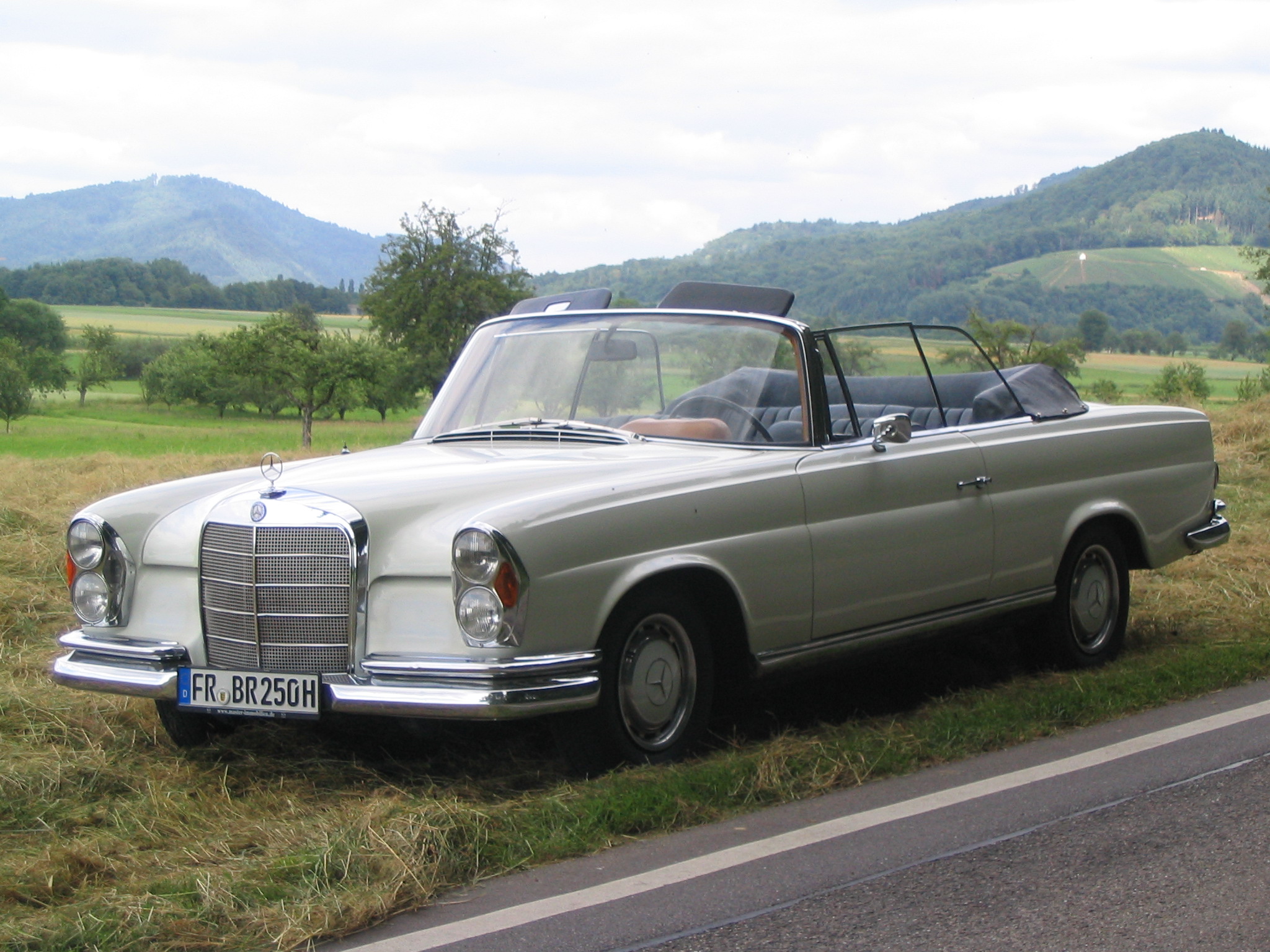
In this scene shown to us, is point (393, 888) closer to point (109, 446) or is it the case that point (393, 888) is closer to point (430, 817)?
point (430, 817)

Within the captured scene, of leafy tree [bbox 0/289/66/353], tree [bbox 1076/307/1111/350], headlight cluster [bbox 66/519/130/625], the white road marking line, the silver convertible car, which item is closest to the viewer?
the white road marking line

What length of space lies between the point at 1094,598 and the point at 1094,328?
10890cm

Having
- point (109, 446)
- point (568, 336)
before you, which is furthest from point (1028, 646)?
point (109, 446)

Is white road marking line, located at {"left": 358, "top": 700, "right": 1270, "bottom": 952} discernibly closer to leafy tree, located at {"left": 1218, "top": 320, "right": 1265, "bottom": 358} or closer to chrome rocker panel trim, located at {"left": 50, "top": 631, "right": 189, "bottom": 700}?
chrome rocker panel trim, located at {"left": 50, "top": 631, "right": 189, "bottom": 700}

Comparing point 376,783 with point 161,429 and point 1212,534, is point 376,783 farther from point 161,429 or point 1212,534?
point 161,429

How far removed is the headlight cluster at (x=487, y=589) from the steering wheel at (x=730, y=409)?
1.46 metres

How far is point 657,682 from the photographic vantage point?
4562mm

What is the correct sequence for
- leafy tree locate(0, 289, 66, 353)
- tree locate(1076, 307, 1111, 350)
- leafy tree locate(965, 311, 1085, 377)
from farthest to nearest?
tree locate(1076, 307, 1111, 350) → leafy tree locate(0, 289, 66, 353) → leafy tree locate(965, 311, 1085, 377)

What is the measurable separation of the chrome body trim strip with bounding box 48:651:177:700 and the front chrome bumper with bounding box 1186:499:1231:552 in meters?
5.06

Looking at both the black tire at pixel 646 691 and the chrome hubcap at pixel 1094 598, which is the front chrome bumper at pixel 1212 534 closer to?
the chrome hubcap at pixel 1094 598

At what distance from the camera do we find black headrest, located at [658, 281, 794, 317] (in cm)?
584

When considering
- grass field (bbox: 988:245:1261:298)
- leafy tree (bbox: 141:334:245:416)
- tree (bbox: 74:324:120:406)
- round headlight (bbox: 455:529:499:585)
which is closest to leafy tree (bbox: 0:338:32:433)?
leafy tree (bbox: 141:334:245:416)

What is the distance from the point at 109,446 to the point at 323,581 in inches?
1678

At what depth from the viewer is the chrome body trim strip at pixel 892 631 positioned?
4969 millimetres
